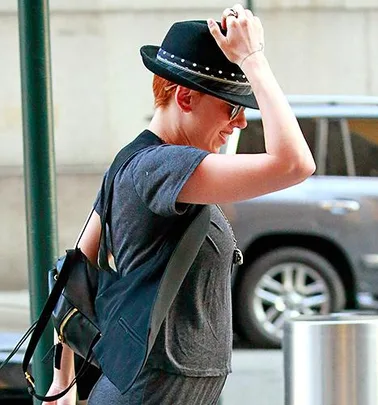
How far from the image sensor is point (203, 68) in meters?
2.16

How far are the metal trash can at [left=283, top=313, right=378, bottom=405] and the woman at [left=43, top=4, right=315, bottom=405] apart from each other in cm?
165

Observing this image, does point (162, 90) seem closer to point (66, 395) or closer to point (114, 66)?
point (66, 395)

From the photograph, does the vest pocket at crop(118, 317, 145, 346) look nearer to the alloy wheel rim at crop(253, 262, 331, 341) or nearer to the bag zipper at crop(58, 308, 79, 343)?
the bag zipper at crop(58, 308, 79, 343)

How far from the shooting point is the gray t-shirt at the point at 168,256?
2.09 meters

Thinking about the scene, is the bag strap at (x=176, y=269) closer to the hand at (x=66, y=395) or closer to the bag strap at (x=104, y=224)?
the bag strap at (x=104, y=224)

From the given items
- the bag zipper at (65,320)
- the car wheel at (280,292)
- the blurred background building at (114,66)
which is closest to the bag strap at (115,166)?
the bag zipper at (65,320)

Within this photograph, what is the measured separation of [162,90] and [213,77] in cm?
13

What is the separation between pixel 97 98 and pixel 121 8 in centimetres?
110

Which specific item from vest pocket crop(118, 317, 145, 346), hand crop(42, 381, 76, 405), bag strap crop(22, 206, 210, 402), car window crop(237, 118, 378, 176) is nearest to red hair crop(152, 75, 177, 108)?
bag strap crop(22, 206, 210, 402)

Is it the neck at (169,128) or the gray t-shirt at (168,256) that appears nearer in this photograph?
the gray t-shirt at (168,256)

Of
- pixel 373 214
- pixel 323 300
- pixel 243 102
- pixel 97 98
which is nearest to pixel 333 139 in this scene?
pixel 373 214

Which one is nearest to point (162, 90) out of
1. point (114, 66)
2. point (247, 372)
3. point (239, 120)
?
point (239, 120)

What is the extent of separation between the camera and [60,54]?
12289 millimetres

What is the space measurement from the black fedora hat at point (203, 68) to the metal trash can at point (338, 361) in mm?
1801
